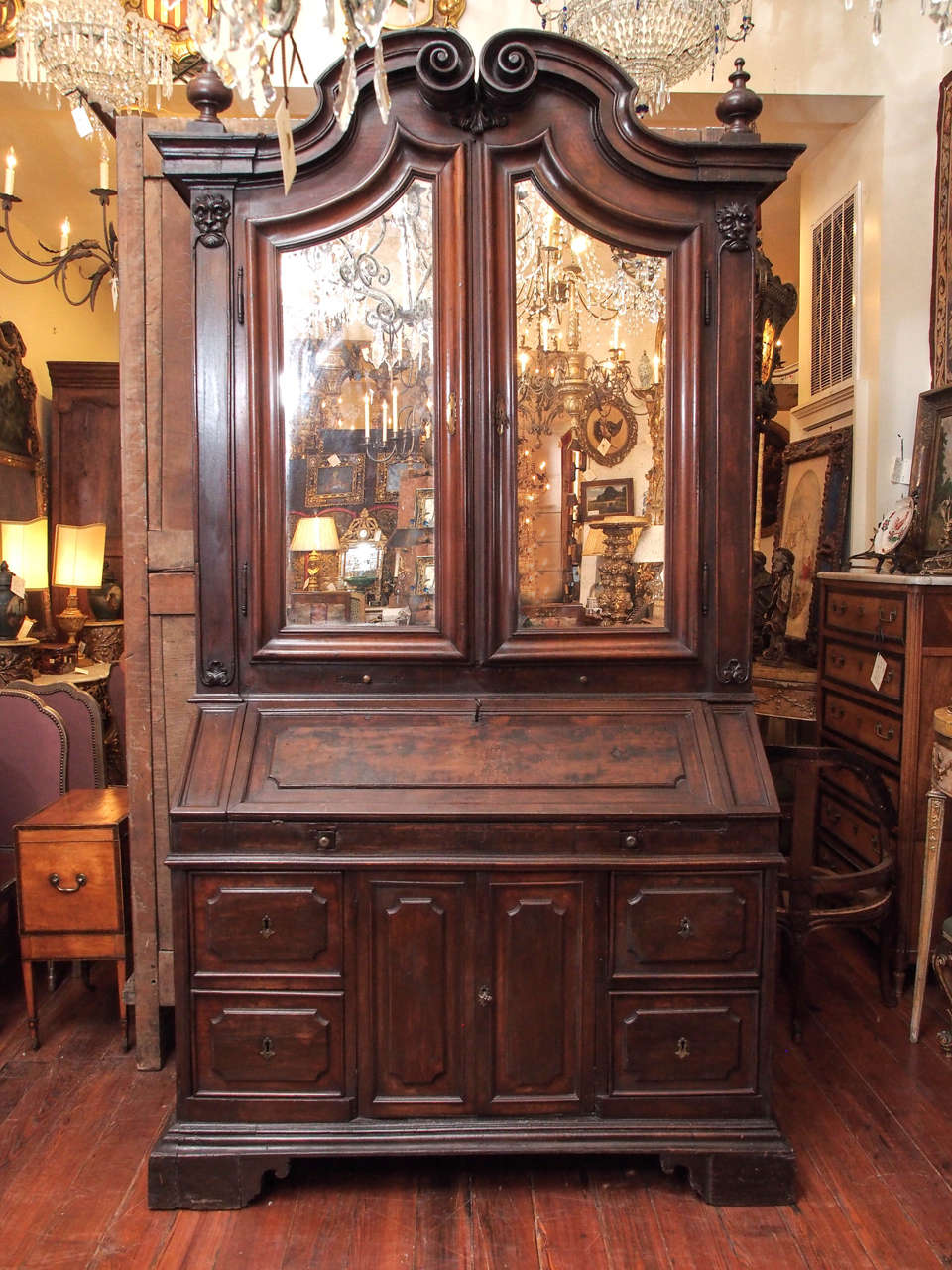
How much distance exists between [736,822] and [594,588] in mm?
611

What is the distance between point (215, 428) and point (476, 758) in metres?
0.95

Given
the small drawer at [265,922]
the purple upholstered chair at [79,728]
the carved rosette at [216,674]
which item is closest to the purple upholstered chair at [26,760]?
the purple upholstered chair at [79,728]

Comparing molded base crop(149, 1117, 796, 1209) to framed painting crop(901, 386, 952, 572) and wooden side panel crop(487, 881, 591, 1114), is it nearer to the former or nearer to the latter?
wooden side panel crop(487, 881, 591, 1114)

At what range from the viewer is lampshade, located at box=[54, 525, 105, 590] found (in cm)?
487

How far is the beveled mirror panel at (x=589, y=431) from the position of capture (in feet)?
6.93

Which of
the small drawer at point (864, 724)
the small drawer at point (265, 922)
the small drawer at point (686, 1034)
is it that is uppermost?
the small drawer at point (864, 724)

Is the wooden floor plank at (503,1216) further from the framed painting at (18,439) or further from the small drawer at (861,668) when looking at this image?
the framed painting at (18,439)

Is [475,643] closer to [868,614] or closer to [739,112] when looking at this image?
[739,112]

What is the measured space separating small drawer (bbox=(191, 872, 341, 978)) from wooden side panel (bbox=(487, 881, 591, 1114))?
36 cm

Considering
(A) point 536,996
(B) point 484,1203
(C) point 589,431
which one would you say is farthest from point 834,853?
(C) point 589,431

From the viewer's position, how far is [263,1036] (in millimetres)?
2016

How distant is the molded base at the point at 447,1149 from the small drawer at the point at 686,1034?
12 centimetres

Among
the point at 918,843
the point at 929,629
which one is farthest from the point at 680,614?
the point at 918,843

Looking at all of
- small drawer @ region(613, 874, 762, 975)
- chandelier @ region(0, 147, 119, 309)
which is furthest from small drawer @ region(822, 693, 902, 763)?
chandelier @ region(0, 147, 119, 309)
